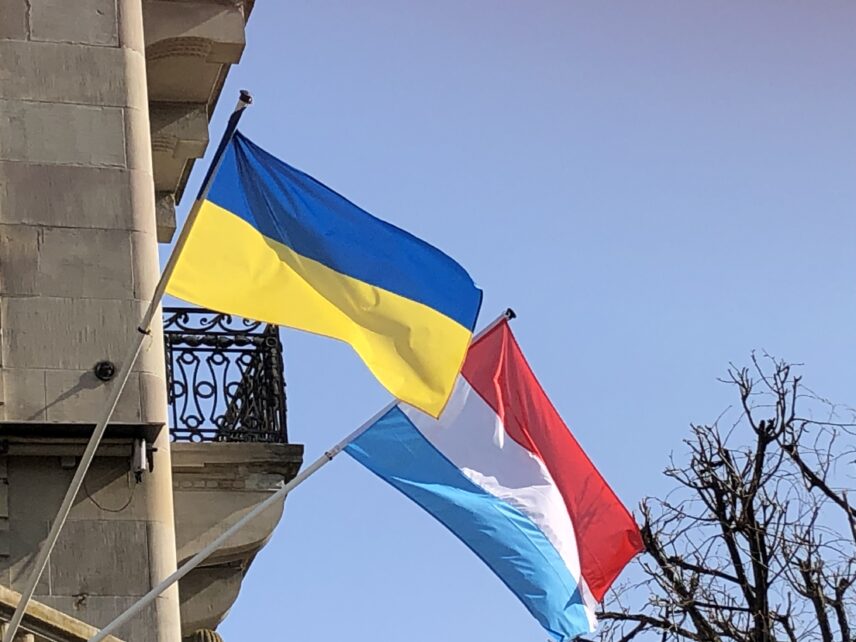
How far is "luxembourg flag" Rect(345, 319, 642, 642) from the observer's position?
13102 millimetres

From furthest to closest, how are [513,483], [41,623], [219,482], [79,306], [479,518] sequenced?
[219,482], [79,306], [513,483], [479,518], [41,623]

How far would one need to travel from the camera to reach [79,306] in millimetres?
13898

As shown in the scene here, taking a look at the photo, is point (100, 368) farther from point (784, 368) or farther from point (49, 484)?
point (784, 368)

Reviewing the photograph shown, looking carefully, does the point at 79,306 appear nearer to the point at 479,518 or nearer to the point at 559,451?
the point at 479,518

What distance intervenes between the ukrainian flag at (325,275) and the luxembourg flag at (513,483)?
2.00 ft

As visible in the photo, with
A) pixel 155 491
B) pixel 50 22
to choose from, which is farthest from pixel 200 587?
pixel 50 22

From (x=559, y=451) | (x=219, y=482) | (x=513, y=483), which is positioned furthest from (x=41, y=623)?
(x=219, y=482)

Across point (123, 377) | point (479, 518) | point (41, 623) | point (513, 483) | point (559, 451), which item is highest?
point (559, 451)

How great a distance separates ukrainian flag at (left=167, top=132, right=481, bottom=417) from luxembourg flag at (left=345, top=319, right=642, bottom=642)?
610 millimetres

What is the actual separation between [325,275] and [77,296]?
2.37 m

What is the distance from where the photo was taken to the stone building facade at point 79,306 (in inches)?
528

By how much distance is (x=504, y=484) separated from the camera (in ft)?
44.5

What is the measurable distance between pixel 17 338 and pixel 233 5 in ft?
13.7

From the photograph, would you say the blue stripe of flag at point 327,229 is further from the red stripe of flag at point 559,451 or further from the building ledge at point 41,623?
the building ledge at point 41,623
